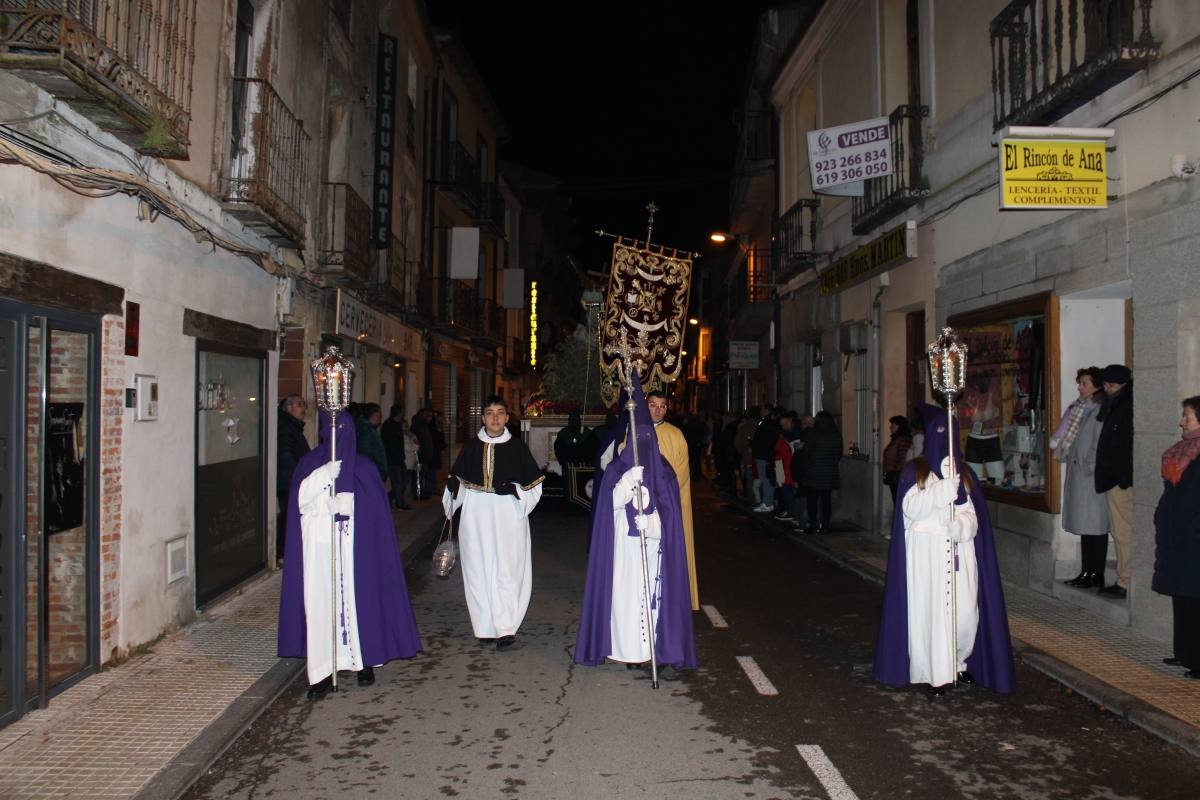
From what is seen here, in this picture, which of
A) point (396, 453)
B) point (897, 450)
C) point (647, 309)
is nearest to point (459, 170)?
point (647, 309)

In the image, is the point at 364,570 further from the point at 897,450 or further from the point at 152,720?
the point at 897,450

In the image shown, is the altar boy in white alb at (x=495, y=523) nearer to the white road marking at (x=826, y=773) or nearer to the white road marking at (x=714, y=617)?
the white road marking at (x=714, y=617)

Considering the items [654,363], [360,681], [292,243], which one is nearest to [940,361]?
[360,681]

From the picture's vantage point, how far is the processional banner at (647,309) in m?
16.7

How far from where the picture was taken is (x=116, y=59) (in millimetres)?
6070

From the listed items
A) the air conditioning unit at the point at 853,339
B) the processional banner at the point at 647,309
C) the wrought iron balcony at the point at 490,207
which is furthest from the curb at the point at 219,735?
the wrought iron balcony at the point at 490,207

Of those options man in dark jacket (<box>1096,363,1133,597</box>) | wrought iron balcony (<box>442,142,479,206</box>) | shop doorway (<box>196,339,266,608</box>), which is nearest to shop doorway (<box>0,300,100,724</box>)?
shop doorway (<box>196,339,266,608</box>)

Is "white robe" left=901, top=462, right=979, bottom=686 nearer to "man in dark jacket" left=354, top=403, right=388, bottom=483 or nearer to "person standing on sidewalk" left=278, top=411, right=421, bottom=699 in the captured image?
"person standing on sidewalk" left=278, top=411, right=421, bottom=699

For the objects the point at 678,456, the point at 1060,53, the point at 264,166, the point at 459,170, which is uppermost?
the point at 459,170

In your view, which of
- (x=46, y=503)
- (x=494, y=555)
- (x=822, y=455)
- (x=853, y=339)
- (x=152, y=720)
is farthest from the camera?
(x=853, y=339)

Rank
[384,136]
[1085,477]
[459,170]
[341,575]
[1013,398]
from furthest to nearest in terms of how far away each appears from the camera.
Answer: [459,170] → [384,136] → [1013,398] → [1085,477] → [341,575]

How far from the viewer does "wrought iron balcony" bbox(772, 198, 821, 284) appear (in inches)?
693

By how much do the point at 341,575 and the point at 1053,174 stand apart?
20.6 ft

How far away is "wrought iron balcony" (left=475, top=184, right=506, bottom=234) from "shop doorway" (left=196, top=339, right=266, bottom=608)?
55.1 ft
